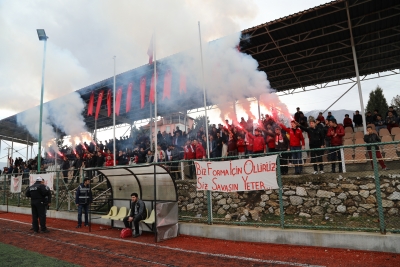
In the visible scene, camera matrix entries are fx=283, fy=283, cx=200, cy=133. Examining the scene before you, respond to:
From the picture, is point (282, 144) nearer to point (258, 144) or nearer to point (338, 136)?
point (258, 144)

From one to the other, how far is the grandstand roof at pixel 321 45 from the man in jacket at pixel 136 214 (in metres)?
8.38

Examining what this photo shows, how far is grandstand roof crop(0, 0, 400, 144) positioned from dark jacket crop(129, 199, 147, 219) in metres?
8.39

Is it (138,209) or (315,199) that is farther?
(138,209)

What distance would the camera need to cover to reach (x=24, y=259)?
6.55 m

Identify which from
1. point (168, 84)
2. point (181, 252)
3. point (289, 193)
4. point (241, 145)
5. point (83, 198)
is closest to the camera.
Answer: point (181, 252)

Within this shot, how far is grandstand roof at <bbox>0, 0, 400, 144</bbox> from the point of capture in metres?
11.7

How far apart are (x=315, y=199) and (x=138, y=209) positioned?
551 centimetres

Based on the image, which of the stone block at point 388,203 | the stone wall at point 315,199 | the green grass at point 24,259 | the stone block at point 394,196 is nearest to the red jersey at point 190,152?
the stone wall at point 315,199

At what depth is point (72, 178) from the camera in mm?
14172

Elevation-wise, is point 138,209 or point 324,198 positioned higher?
point 324,198

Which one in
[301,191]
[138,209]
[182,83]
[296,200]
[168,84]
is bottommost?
[138,209]

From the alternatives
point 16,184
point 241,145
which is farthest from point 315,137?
point 16,184

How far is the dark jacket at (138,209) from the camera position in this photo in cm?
909

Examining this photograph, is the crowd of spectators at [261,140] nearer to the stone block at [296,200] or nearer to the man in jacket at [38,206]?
the stone block at [296,200]
